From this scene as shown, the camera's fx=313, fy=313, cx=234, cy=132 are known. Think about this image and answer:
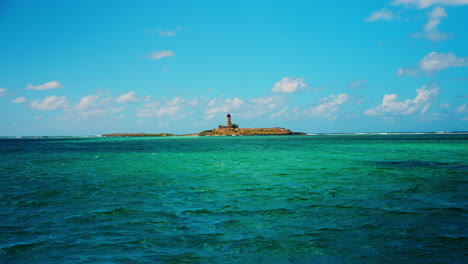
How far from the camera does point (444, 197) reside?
52.0 feet

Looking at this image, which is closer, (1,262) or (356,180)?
(1,262)

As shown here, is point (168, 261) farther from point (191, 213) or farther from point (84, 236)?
point (191, 213)

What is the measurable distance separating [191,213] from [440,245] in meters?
9.01

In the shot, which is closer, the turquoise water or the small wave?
the turquoise water

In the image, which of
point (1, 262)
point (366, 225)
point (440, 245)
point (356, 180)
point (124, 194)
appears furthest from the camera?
point (356, 180)

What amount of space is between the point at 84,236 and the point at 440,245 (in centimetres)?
1120

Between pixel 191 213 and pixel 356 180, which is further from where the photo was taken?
pixel 356 180

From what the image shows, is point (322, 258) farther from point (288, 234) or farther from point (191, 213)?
point (191, 213)

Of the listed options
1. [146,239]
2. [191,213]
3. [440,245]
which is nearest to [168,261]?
[146,239]

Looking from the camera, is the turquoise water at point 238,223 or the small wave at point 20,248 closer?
the turquoise water at point 238,223

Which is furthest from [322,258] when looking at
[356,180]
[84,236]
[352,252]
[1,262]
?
[356,180]

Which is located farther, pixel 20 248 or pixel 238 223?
pixel 238 223

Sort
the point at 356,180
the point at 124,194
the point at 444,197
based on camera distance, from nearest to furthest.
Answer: the point at 444,197 < the point at 124,194 < the point at 356,180

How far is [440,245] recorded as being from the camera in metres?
9.28
